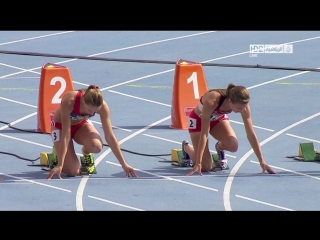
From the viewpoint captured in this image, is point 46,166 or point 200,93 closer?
point 46,166

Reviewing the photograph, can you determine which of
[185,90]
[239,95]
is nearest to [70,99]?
[239,95]

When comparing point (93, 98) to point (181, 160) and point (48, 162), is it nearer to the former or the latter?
point (48, 162)

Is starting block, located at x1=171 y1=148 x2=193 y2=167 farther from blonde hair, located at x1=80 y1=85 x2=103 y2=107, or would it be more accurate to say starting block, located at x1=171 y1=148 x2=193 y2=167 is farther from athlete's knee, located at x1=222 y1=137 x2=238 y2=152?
blonde hair, located at x1=80 y1=85 x2=103 y2=107

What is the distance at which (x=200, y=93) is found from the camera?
13156mm

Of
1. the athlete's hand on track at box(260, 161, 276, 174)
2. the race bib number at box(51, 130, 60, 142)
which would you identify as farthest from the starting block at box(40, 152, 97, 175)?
the athlete's hand on track at box(260, 161, 276, 174)

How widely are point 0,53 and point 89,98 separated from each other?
8.80 metres

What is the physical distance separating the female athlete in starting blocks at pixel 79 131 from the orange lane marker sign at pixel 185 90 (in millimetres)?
2518

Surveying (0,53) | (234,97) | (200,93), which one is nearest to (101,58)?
(0,53)

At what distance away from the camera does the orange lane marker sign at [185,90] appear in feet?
42.6

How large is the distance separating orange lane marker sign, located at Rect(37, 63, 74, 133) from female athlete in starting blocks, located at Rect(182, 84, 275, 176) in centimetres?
239

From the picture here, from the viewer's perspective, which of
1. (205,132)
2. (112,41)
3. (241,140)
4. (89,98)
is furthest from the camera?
(112,41)

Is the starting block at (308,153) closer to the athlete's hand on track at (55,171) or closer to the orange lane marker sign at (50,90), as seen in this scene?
the athlete's hand on track at (55,171)

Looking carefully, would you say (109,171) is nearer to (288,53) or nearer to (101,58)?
(101,58)

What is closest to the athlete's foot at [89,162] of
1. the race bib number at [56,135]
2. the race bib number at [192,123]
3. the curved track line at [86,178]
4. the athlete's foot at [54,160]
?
the curved track line at [86,178]
